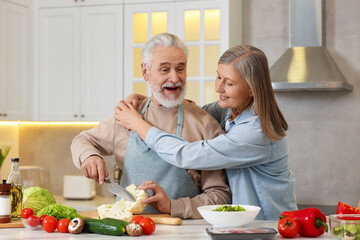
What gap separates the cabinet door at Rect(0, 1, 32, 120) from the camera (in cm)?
436

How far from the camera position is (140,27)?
430cm

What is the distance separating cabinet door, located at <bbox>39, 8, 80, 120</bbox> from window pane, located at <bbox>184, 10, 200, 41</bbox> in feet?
2.96

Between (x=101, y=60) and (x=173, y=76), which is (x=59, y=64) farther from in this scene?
(x=173, y=76)

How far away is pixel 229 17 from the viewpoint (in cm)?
411

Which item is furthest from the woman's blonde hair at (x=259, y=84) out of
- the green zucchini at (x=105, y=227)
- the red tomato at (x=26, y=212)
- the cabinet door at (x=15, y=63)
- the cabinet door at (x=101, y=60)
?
the cabinet door at (x=15, y=63)

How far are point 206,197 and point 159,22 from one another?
86.5 inches

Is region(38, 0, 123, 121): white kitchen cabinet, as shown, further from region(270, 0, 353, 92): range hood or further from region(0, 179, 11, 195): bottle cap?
Answer: region(0, 179, 11, 195): bottle cap

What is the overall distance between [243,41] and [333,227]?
2.99 metres

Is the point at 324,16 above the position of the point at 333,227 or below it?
above

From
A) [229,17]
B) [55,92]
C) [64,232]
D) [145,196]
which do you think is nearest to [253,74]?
[145,196]

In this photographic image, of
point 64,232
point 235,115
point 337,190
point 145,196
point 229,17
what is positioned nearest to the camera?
point 64,232

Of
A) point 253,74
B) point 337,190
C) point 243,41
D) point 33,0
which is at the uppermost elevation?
point 33,0

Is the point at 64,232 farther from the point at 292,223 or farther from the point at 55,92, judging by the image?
the point at 55,92

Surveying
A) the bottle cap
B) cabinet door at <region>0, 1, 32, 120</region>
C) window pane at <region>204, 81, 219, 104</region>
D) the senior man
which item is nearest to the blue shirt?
the senior man
